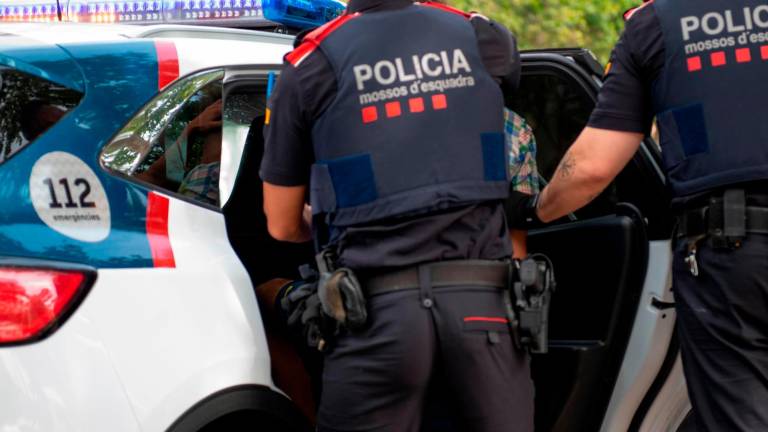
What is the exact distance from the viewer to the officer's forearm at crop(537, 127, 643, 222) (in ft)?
8.73

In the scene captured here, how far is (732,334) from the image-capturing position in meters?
2.51

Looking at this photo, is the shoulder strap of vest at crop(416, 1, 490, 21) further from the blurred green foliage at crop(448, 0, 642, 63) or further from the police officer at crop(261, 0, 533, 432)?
the blurred green foliage at crop(448, 0, 642, 63)

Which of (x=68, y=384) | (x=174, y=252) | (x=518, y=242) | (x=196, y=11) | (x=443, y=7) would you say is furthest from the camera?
(x=196, y=11)

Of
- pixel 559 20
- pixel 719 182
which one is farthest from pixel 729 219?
pixel 559 20

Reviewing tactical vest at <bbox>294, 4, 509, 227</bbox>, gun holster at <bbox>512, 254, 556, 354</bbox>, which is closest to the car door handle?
gun holster at <bbox>512, 254, 556, 354</bbox>

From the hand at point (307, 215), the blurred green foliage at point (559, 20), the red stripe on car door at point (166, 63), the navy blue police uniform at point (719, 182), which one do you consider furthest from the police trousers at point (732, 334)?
the blurred green foliage at point (559, 20)

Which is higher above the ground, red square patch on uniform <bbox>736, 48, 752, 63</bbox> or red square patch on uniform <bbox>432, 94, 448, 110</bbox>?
red square patch on uniform <bbox>432, 94, 448, 110</bbox>

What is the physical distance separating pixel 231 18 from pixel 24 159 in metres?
1.42

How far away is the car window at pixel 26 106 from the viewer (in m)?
2.19

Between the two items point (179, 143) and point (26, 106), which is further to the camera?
point (179, 143)

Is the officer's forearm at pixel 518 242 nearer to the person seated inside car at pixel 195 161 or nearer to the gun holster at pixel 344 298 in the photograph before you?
the gun holster at pixel 344 298

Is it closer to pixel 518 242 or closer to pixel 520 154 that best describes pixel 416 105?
pixel 520 154

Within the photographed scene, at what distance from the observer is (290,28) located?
3.52 m

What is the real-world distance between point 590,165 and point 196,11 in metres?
1.55
